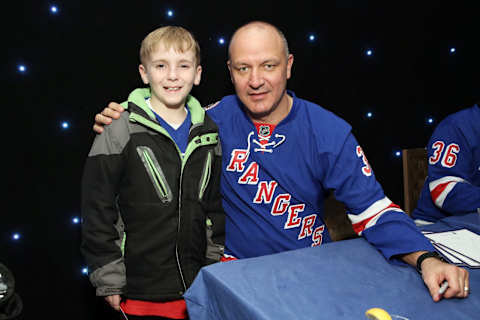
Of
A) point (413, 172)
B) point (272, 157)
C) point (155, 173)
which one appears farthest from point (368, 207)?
point (413, 172)

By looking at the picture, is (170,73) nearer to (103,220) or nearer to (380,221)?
(103,220)

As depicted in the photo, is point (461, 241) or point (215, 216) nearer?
point (461, 241)

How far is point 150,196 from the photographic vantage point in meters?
1.37

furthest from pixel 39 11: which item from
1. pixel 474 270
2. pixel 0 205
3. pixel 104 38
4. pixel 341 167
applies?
pixel 474 270

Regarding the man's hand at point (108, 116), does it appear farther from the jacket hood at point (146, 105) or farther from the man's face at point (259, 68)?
the man's face at point (259, 68)

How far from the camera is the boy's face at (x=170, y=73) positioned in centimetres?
139

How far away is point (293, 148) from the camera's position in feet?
5.25

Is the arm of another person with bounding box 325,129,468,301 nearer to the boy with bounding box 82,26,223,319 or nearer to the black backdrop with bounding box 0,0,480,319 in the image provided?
the boy with bounding box 82,26,223,319

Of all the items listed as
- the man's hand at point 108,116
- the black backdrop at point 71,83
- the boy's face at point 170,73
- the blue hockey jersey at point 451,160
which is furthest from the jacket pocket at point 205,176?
the blue hockey jersey at point 451,160

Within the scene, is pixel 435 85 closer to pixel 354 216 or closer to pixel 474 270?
pixel 354 216

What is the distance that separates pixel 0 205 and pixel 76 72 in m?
0.65

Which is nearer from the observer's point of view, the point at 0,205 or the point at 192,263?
the point at 192,263

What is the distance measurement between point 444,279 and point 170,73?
1011mm

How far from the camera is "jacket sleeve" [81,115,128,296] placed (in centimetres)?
132
